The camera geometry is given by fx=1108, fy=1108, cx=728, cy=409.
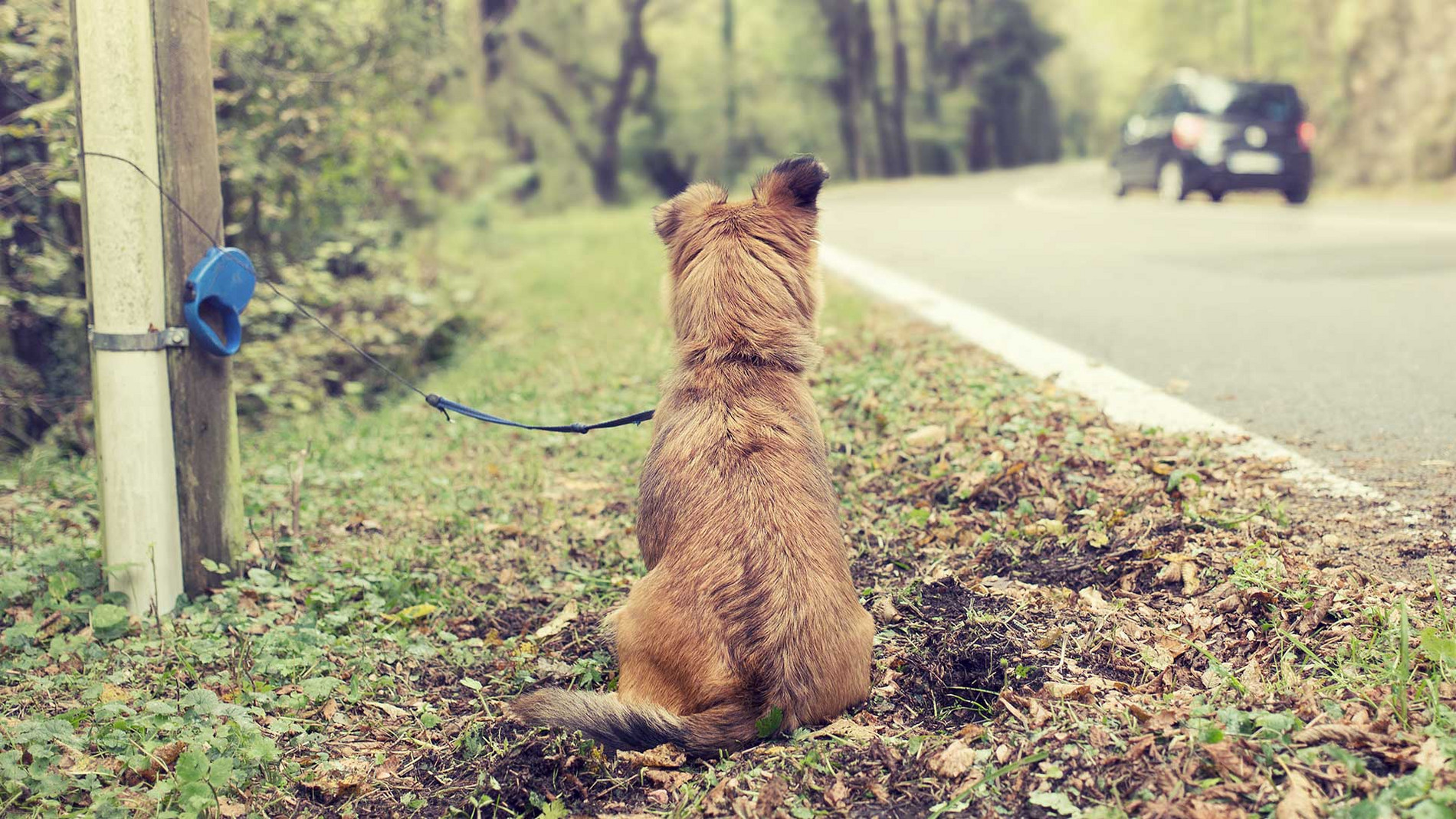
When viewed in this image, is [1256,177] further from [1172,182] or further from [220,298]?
[220,298]

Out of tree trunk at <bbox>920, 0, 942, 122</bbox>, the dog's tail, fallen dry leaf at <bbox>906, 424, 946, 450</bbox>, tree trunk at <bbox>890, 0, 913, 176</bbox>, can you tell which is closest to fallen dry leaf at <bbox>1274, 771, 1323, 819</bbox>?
the dog's tail

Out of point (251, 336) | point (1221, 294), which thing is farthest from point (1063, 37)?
point (251, 336)

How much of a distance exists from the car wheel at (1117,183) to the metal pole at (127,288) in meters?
20.0

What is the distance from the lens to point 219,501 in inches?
168

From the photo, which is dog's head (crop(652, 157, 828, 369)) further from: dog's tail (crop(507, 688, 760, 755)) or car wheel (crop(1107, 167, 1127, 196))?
car wheel (crop(1107, 167, 1127, 196))

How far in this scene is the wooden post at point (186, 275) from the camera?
397 cm

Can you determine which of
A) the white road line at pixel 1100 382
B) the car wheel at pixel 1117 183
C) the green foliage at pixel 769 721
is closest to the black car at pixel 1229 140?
the car wheel at pixel 1117 183

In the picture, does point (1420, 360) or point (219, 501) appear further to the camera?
point (1420, 360)

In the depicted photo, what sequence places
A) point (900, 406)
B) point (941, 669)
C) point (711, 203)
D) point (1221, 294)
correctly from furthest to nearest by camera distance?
point (1221, 294) → point (900, 406) → point (711, 203) → point (941, 669)

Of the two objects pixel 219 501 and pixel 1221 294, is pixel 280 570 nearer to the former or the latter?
pixel 219 501

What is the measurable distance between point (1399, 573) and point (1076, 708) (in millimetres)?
1214

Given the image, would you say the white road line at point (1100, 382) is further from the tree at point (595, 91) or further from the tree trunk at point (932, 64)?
the tree trunk at point (932, 64)

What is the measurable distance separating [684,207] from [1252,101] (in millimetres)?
18120

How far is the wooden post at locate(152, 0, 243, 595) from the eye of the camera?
3.97 metres
